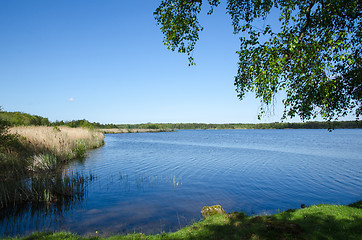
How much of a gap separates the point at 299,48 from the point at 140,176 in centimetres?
1345

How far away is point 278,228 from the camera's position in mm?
5977

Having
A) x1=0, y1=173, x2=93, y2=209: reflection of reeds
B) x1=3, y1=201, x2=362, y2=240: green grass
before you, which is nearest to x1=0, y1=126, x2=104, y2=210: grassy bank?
x1=0, y1=173, x2=93, y2=209: reflection of reeds

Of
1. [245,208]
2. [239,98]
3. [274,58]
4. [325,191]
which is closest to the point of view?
[274,58]

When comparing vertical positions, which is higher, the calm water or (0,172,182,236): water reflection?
(0,172,182,236): water reflection

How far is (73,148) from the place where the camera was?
2261 centimetres

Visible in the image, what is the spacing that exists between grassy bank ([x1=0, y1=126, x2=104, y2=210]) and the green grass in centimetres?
477

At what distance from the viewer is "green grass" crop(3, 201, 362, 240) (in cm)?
569

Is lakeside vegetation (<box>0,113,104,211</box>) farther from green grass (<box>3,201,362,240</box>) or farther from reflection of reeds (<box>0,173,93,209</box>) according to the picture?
green grass (<box>3,201,362,240</box>)

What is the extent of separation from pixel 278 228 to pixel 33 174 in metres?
12.1

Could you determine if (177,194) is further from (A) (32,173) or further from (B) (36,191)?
(A) (32,173)

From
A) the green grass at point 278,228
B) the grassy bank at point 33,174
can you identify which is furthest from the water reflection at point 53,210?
the green grass at point 278,228

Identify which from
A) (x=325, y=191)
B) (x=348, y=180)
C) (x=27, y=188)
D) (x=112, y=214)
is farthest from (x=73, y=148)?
(x=348, y=180)

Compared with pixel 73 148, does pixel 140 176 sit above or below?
below

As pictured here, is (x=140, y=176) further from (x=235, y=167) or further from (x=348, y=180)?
(x=348, y=180)
